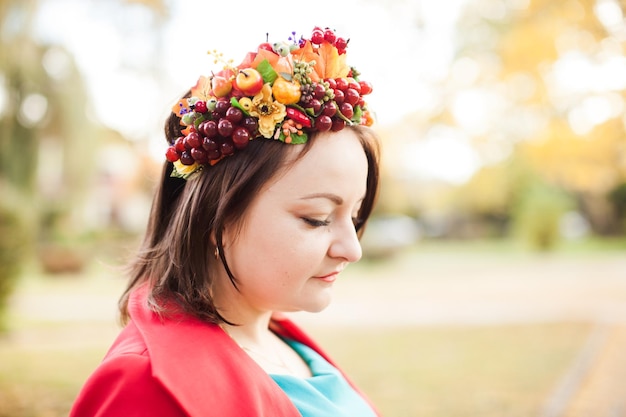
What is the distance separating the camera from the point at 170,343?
133 cm

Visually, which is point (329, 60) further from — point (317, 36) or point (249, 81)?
point (249, 81)

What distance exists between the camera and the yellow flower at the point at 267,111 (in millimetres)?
1458

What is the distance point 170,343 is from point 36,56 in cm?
841

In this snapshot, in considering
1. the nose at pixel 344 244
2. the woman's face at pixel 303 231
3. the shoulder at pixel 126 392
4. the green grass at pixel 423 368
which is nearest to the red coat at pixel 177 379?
the shoulder at pixel 126 392

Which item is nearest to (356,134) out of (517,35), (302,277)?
(302,277)

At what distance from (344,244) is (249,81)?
1.52 ft

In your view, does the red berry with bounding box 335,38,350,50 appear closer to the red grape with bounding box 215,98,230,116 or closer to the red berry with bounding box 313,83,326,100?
the red berry with bounding box 313,83,326,100

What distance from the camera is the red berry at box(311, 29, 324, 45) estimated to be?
1548 millimetres

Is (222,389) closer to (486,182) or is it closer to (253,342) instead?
(253,342)

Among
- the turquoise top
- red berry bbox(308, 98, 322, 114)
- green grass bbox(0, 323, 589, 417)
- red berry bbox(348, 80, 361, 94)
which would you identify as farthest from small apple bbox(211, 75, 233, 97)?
green grass bbox(0, 323, 589, 417)

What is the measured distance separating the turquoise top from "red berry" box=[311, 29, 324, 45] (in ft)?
2.79

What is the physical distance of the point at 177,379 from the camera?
1.25 m

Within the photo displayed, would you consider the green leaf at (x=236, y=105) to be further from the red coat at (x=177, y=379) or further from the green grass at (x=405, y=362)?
the green grass at (x=405, y=362)

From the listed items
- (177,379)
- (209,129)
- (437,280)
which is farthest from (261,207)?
(437,280)
